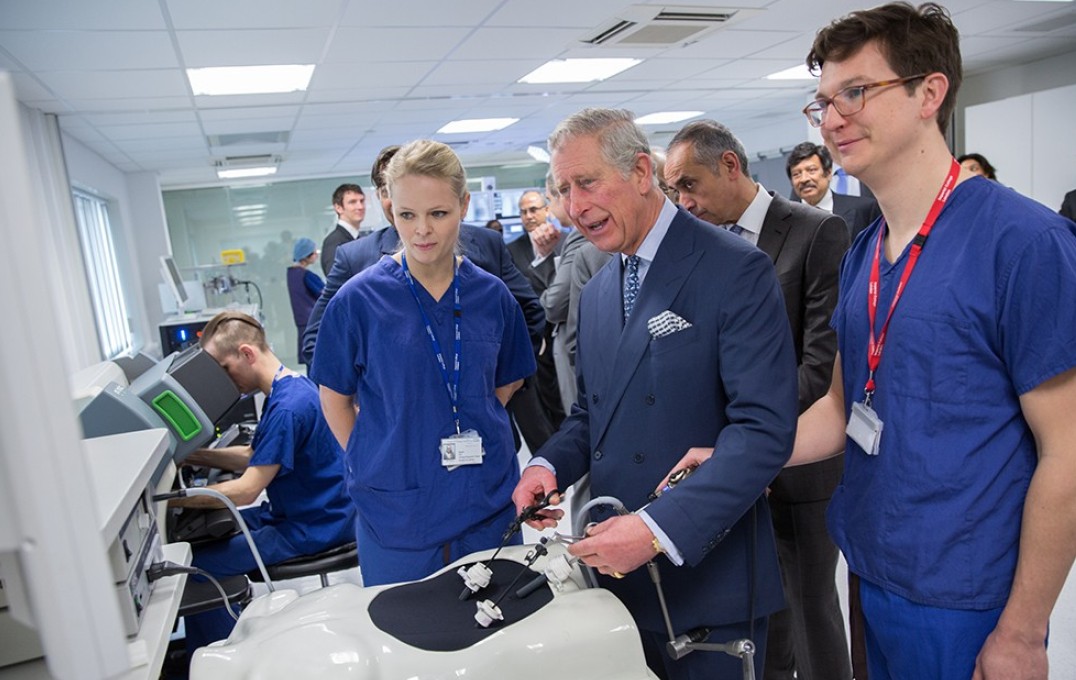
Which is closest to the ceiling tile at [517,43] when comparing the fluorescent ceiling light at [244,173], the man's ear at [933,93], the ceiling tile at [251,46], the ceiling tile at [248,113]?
the ceiling tile at [251,46]

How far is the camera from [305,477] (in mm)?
2115

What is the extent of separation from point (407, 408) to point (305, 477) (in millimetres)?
827

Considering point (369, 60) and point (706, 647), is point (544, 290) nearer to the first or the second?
point (369, 60)

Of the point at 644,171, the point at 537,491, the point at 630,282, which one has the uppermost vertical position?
the point at 644,171

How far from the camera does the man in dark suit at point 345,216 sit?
4070 mm

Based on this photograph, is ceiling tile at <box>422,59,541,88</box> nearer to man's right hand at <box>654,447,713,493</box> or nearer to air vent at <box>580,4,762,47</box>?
air vent at <box>580,4,762,47</box>

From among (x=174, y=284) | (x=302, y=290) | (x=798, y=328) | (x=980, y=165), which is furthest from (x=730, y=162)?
(x=174, y=284)

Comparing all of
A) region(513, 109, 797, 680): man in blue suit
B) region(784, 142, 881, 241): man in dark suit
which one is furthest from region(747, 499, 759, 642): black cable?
region(784, 142, 881, 241): man in dark suit

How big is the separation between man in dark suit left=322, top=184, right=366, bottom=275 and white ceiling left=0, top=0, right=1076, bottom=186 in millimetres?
755

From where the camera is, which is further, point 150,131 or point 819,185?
point 150,131

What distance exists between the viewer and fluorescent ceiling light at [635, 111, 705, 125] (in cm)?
757

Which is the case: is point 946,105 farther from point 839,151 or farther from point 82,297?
point 82,297

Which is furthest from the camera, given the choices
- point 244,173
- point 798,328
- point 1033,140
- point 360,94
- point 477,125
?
point 244,173

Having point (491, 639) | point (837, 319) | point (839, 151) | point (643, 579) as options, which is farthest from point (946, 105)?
point (491, 639)
